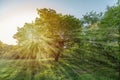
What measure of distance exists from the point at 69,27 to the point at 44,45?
452cm

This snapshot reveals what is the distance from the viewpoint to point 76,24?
102 feet

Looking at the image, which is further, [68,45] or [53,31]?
[68,45]

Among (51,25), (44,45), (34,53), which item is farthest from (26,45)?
(51,25)

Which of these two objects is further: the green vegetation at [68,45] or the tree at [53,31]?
the tree at [53,31]

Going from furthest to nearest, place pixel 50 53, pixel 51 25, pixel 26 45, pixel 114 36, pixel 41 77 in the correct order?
pixel 26 45, pixel 50 53, pixel 51 25, pixel 114 36, pixel 41 77

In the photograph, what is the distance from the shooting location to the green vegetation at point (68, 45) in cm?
2241

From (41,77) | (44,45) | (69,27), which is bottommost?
(41,77)

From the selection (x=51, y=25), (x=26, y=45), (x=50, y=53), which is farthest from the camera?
(x=26, y=45)

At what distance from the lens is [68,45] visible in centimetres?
3178

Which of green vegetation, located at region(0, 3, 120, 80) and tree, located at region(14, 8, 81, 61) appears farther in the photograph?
tree, located at region(14, 8, 81, 61)

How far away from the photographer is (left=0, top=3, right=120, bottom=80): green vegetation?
73.5ft

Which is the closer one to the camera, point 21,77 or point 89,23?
point 21,77

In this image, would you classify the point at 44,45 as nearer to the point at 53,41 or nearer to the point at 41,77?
the point at 53,41

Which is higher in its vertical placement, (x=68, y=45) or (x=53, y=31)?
(x=53, y=31)
